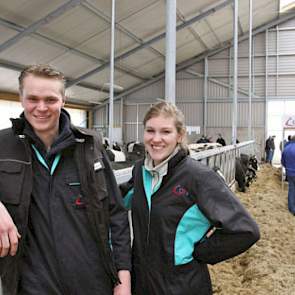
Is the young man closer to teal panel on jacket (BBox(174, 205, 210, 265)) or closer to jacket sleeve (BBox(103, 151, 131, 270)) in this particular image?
jacket sleeve (BBox(103, 151, 131, 270))

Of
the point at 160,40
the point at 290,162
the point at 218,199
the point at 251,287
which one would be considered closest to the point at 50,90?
the point at 218,199

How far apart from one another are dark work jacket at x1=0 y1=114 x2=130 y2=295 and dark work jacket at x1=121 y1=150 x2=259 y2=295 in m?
0.25

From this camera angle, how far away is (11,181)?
1479 mm

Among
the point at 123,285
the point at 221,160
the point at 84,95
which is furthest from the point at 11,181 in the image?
the point at 84,95

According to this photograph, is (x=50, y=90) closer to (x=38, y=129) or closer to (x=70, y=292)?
(x=38, y=129)

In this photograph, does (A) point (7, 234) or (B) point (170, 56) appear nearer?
(A) point (7, 234)

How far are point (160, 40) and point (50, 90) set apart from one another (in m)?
17.6

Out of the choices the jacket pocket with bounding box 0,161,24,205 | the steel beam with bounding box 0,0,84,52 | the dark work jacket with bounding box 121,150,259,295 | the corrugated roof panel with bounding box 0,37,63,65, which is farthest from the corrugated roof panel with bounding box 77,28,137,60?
the jacket pocket with bounding box 0,161,24,205

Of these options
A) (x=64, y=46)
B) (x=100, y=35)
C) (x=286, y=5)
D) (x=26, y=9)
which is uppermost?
(x=286, y=5)

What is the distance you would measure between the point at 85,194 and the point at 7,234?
0.32 meters

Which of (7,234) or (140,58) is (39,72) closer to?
(7,234)

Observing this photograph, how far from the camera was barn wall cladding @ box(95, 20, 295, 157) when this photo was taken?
74.0 ft

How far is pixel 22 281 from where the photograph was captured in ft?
5.01

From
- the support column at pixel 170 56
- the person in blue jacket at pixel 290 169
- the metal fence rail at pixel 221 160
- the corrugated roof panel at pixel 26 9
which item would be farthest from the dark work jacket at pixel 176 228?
the corrugated roof panel at pixel 26 9
